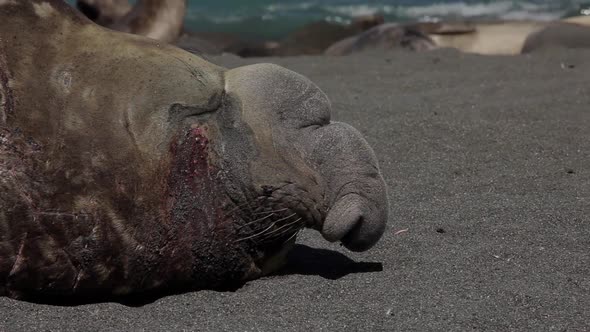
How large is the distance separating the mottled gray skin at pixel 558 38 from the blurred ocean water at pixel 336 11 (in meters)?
5.81

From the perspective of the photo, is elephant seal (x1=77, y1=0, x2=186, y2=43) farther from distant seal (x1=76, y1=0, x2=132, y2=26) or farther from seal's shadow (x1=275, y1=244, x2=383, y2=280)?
seal's shadow (x1=275, y1=244, x2=383, y2=280)

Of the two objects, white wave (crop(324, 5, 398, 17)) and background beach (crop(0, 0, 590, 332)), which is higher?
background beach (crop(0, 0, 590, 332))

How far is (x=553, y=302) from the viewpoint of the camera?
2900 millimetres

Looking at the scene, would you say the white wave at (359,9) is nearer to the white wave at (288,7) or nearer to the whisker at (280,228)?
the white wave at (288,7)

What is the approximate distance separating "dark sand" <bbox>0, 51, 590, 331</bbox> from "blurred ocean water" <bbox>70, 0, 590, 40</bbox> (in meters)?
8.99

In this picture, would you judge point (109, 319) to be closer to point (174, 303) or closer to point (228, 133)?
point (174, 303)

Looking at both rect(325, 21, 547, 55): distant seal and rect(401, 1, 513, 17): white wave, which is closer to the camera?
rect(325, 21, 547, 55): distant seal

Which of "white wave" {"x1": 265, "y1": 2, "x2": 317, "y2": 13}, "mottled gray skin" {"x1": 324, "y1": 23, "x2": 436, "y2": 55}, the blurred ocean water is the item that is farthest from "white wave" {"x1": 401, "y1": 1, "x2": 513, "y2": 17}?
"mottled gray skin" {"x1": 324, "y1": 23, "x2": 436, "y2": 55}

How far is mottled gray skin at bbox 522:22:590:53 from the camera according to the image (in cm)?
873

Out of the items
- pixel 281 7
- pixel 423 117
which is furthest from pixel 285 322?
pixel 281 7

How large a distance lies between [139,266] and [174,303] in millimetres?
185

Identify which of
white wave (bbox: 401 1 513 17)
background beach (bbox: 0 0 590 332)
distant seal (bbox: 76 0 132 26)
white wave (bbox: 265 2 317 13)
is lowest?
white wave (bbox: 265 2 317 13)

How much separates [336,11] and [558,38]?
981 centimetres

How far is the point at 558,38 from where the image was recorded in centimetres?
888
